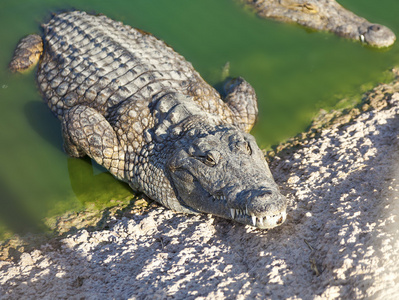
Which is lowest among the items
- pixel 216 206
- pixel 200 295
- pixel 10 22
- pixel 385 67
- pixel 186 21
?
pixel 200 295

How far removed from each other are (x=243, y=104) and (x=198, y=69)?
1.18m

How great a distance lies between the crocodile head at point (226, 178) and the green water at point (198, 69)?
100 centimetres

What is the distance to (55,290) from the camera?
359 centimetres

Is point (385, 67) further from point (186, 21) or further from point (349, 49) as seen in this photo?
point (186, 21)

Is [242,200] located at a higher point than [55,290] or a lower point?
higher

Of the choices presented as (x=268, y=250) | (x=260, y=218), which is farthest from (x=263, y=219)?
(x=268, y=250)

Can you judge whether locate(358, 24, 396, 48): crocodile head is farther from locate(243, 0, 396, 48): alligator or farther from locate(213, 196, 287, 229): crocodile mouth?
locate(213, 196, 287, 229): crocodile mouth

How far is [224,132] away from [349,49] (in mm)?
3566

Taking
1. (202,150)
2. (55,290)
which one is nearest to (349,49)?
(202,150)

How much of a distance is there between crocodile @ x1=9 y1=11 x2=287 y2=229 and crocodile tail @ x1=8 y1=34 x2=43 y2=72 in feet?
0.05

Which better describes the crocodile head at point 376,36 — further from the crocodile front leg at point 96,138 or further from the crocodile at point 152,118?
the crocodile front leg at point 96,138

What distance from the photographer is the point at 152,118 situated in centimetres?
479

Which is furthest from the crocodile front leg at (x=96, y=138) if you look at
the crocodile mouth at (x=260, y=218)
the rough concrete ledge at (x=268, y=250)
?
the crocodile mouth at (x=260, y=218)

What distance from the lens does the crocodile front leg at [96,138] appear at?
4.84 m
